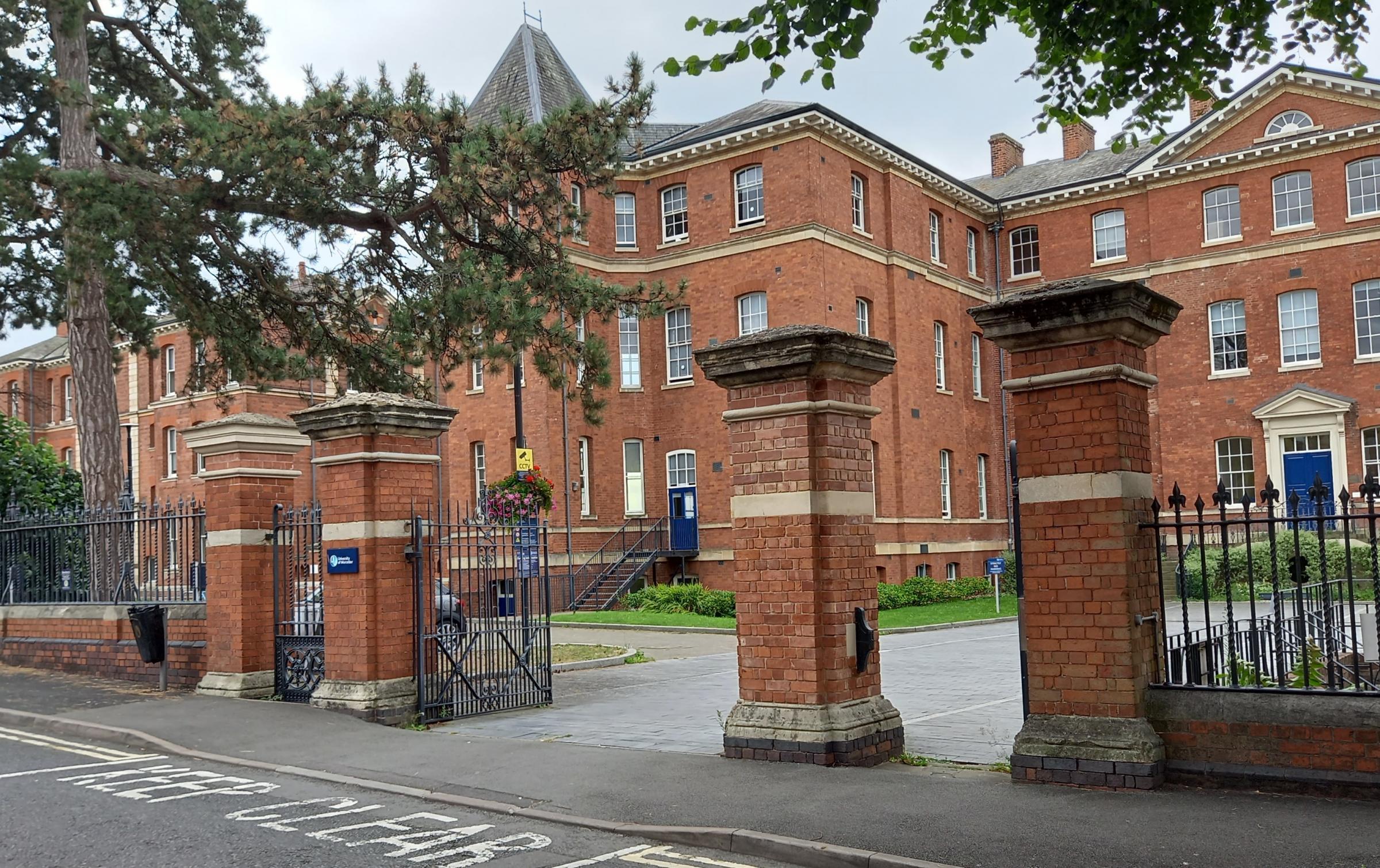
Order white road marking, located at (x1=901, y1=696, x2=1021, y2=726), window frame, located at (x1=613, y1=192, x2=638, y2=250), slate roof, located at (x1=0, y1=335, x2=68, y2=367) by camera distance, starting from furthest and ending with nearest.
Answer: slate roof, located at (x1=0, y1=335, x2=68, y2=367) < window frame, located at (x1=613, y1=192, x2=638, y2=250) < white road marking, located at (x1=901, y1=696, x2=1021, y2=726)

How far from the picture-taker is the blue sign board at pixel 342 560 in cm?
1072

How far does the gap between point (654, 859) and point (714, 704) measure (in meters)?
6.05

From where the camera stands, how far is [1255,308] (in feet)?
113

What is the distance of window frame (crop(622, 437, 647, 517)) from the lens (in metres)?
32.6

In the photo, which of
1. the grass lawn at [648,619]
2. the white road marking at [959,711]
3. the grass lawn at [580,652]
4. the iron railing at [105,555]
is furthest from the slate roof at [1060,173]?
the iron railing at [105,555]

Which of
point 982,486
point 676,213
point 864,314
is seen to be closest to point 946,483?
point 982,486

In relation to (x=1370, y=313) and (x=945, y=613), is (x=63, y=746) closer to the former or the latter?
(x=945, y=613)

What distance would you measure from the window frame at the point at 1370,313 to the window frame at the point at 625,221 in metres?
20.0

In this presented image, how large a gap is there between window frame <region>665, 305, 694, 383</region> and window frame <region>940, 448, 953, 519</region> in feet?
27.2

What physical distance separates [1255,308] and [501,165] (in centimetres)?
2671

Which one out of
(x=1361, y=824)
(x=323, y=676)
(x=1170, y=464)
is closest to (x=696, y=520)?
(x=1170, y=464)

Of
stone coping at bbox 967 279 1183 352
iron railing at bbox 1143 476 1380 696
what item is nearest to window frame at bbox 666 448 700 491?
iron railing at bbox 1143 476 1380 696

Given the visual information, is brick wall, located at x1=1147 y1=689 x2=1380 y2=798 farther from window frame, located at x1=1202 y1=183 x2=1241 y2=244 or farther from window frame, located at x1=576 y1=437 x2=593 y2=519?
window frame, located at x1=1202 y1=183 x2=1241 y2=244

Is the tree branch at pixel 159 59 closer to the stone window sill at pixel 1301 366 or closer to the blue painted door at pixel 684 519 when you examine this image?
the blue painted door at pixel 684 519
